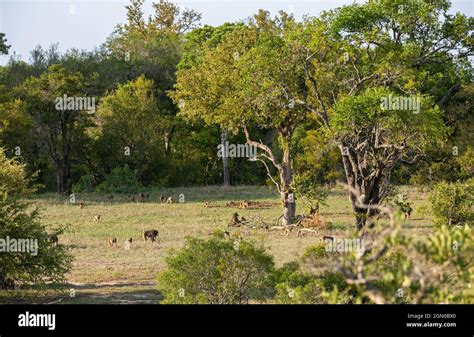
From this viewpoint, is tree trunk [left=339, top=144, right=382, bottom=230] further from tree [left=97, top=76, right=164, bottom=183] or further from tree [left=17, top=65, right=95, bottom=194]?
tree [left=97, top=76, right=164, bottom=183]

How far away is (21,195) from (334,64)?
1312 centimetres

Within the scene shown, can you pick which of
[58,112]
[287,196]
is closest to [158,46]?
[58,112]

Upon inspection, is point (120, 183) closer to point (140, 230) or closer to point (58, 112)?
point (58, 112)

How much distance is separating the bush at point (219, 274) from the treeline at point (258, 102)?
9153 mm

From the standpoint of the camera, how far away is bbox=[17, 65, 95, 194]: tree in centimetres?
4991

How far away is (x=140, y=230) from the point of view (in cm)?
3497

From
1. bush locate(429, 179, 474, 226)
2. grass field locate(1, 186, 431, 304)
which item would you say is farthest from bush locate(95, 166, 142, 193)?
bush locate(429, 179, 474, 226)

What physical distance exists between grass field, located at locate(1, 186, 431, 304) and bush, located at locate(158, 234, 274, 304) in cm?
135

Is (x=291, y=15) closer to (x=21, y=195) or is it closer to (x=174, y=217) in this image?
(x=174, y=217)

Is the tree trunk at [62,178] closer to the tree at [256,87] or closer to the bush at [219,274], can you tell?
the tree at [256,87]

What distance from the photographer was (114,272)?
2533 centimetres

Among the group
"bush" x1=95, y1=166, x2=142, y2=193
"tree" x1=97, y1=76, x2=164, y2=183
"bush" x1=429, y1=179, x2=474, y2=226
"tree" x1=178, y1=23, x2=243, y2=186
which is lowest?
"bush" x1=429, y1=179, x2=474, y2=226

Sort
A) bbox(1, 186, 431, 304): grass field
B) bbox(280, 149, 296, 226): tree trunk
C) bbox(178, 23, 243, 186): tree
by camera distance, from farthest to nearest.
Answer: bbox(178, 23, 243, 186): tree → bbox(280, 149, 296, 226): tree trunk → bbox(1, 186, 431, 304): grass field

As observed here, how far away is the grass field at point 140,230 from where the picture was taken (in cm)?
2348
